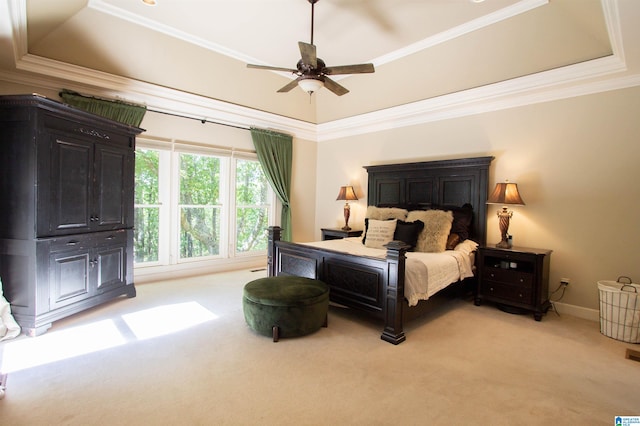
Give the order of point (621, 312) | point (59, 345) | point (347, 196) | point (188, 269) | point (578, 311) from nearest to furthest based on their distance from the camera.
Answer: point (59, 345) → point (621, 312) → point (578, 311) → point (188, 269) → point (347, 196)

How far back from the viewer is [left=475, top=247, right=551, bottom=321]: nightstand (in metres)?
3.37

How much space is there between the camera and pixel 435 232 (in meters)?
3.80

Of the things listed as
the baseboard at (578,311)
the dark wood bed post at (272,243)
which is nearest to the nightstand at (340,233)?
the dark wood bed post at (272,243)

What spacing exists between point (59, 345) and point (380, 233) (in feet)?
11.1

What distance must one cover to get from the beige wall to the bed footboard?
2120 mm

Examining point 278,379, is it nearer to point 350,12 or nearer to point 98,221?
point 98,221

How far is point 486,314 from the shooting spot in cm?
356

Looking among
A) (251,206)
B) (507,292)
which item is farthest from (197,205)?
(507,292)

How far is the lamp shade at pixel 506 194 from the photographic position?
3.70m

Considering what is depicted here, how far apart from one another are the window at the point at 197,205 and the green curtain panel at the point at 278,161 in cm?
20

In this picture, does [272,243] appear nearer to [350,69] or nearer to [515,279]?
[350,69]

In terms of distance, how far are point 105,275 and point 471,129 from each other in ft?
16.3

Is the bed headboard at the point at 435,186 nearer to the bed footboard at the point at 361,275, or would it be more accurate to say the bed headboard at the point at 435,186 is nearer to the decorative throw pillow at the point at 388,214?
the decorative throw pillow at the point at 388,214

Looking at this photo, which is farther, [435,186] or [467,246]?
[435,186]
